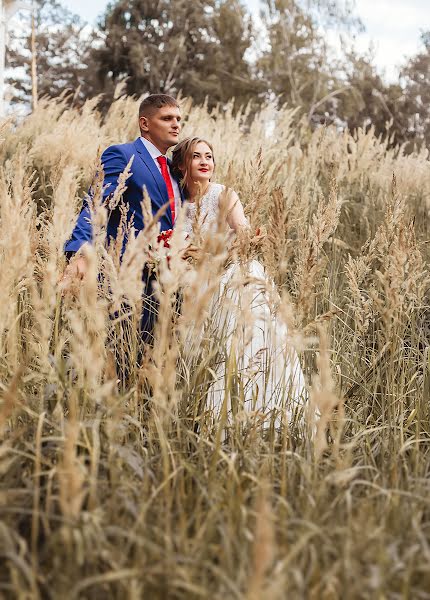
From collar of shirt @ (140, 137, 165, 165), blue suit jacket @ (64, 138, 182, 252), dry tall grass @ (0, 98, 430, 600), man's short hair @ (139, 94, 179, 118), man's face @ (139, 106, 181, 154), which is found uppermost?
man's short hair @ (139, 94, 179, 118)

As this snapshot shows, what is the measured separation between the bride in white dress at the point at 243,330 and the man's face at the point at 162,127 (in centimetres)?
8

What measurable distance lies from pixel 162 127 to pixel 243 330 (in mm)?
1933

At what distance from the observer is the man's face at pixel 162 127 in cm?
346

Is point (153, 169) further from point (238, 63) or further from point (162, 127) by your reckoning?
point (238, 63)

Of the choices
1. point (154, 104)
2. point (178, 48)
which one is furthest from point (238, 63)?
point (154, 104)

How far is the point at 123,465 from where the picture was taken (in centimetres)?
154

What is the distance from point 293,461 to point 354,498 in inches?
7.7

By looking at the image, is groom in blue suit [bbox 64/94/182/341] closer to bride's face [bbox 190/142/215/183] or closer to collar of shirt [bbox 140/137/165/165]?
collar of shirt [bbox 140/137/165/165]

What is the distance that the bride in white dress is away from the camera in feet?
5.53

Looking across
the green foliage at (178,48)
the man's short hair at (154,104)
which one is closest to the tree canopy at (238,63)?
the green foliage at (178,48)

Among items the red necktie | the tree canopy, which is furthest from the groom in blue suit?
the tree canopy

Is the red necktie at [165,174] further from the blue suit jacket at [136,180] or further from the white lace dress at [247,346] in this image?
the white lace dress at [247,346]

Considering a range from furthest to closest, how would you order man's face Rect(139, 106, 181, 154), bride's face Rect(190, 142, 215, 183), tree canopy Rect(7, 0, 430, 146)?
1. tree canopy Rect(7, 0, 430, 146)
2. man's face Rect(139, 106, 181, 154)
3. bride's face Rect(190, 142, 215, 183)

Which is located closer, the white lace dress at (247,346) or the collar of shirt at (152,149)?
the white lace dress at (247,346)
